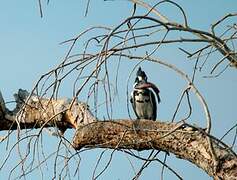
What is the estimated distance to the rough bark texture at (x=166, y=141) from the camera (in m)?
2.82

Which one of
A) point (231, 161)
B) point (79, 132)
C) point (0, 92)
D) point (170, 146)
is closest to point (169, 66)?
point (231, 161)

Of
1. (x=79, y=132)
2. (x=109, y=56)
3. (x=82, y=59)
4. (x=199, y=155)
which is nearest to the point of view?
(x=109, y=56)

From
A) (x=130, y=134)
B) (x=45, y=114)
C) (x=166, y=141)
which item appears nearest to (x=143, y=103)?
(x=45, y=114)

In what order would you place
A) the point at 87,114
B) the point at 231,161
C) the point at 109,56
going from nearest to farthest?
the point at 109,56
the point at 231,161
the point at 87,114

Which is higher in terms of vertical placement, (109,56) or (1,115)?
(109,56)

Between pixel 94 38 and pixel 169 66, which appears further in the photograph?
pixel 94 38

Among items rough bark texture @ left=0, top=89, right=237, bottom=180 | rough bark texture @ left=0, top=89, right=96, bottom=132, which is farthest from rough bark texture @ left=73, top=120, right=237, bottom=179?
Answer: rough bark texture @ left=0, top=89, right=96, bottom=132

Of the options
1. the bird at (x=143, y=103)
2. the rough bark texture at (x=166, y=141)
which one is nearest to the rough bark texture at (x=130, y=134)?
the rough bark texture at (x=166, y=141)

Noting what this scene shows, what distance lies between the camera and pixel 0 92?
4.02 meters

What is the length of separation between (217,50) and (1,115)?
2.05 meters

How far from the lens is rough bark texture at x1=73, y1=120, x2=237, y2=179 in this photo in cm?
282

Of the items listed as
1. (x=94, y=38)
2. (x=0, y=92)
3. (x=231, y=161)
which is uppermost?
(x=94, y=38)

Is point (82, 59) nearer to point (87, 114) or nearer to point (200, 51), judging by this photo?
point (200, 51)

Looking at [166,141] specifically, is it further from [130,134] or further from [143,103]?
[143,103]
